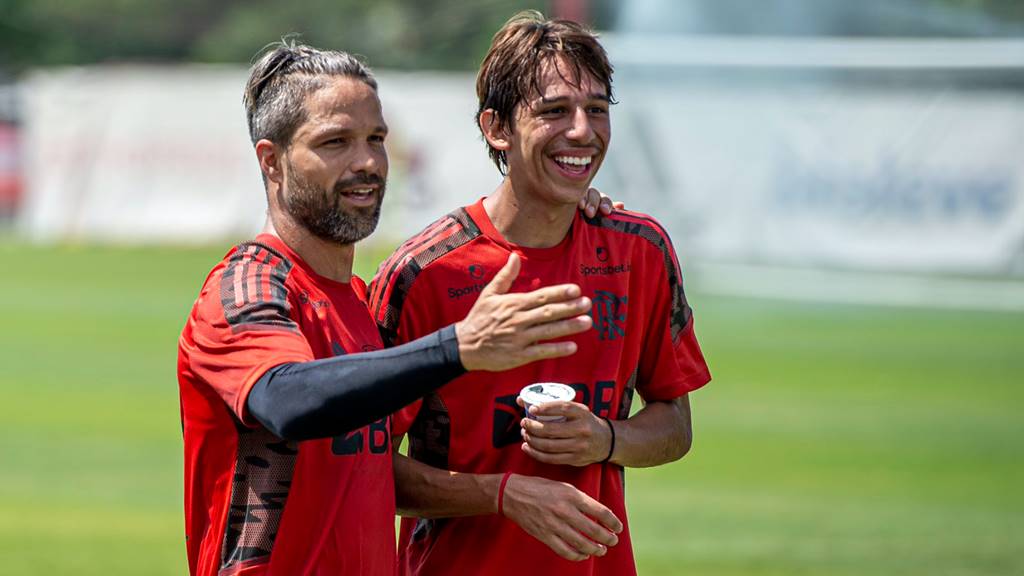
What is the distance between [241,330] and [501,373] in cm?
94

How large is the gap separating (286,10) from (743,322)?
31274 millimetres

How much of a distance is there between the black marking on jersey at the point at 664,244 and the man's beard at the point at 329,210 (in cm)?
87

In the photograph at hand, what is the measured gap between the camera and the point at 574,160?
4.13 m

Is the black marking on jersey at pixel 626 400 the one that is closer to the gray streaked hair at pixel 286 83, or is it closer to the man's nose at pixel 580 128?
the man's nose at pixel 580 128

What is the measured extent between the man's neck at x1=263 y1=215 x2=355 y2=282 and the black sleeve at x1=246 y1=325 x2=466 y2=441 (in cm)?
61

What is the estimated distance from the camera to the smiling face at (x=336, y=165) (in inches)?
146

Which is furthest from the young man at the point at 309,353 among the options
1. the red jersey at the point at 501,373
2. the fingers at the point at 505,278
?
the red jersey at the point at 501,373

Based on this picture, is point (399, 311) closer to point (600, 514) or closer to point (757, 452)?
point (600, 514)

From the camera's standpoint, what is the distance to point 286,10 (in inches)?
1885

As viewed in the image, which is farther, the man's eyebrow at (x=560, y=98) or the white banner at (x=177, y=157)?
the white banner at (x=177, y=157)

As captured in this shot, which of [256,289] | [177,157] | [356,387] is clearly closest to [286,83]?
[256,289]

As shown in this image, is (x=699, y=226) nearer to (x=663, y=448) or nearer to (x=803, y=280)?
A: (x=803, y=280)

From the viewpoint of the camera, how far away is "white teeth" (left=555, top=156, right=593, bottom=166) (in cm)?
412

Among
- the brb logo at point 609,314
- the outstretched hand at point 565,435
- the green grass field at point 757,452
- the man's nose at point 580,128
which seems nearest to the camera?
the outstretched hand at point 565,435
